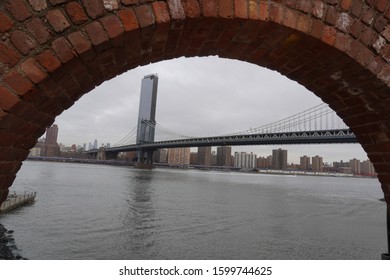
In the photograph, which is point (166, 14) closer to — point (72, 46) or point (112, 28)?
point (112, 28)

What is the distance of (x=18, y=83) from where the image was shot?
1.66m

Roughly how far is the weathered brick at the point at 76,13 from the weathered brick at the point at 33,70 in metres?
0.32

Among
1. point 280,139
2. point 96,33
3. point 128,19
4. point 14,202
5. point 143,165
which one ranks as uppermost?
point 280,139

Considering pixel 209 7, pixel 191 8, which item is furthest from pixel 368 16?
pixel 191 8

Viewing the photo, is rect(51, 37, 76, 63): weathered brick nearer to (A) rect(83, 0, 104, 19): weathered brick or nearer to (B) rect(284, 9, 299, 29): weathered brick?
(A) rect(83, 0, 104, 19): weathered brick

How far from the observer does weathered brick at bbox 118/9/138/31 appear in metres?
1.79

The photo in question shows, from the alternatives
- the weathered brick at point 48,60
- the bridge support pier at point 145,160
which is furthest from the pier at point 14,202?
the bridge support pier at point 145,160

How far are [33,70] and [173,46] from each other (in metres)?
0.97

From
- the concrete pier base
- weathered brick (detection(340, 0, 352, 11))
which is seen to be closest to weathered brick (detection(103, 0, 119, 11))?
weathered brick (detection(340, 0, 352, 11))

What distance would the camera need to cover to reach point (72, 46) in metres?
1.72

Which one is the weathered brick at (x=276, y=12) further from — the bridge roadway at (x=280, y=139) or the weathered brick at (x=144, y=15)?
the bridge roadway at (x=280, y=139)

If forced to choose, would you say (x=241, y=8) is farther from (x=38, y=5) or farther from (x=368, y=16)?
(x=38, y=5)

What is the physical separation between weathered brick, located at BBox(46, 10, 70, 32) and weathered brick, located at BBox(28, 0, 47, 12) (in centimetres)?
4

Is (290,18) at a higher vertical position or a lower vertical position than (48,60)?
higher
